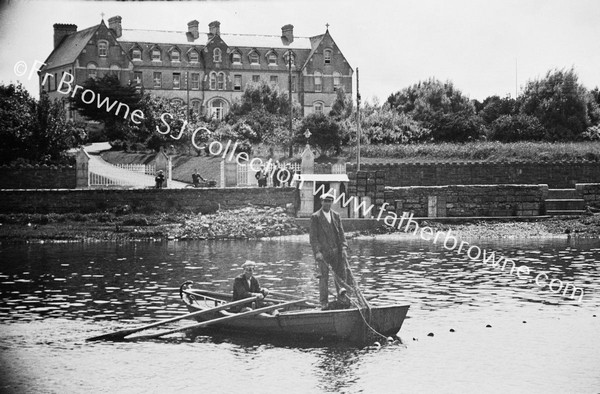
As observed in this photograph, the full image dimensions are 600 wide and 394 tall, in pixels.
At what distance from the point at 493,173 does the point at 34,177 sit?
1815 centimetres

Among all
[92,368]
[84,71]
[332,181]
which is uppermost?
[84,71]

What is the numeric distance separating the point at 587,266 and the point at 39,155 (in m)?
23.0

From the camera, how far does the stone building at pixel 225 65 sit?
67812 mm

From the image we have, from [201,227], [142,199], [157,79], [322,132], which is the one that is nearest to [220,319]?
[201,227]

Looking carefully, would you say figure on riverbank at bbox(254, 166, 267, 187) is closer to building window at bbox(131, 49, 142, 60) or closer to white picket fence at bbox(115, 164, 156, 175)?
white picket fence at bbox(115, 164, 156, 175)

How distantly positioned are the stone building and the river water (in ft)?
147

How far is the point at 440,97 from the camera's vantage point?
66.6 metres

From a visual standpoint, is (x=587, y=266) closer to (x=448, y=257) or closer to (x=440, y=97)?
(x=448, y=257)

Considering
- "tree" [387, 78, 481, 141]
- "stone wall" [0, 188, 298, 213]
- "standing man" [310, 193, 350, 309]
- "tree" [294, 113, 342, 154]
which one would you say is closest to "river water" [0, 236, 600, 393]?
"standing man" [310, 193, 350, 309]

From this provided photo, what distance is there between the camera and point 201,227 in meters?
31.0

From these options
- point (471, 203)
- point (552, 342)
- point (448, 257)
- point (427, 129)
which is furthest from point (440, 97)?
point (552, 342)

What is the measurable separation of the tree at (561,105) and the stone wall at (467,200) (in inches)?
160

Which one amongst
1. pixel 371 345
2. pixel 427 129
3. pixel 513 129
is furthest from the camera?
pixel 427 129

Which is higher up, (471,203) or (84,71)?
(84,71)
